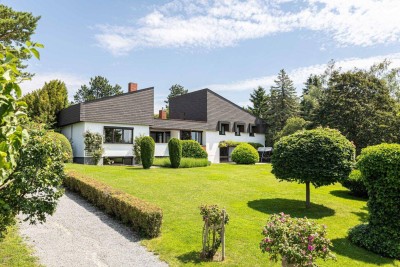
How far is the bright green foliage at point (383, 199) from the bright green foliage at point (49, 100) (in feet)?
86.0

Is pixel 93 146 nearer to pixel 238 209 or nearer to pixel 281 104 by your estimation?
pixel 238 209

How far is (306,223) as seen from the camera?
510cm

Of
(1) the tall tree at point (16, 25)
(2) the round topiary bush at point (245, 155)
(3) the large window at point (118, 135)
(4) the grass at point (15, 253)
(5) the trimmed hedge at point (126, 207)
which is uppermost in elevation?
(1) the tall tree at point (16, 25)

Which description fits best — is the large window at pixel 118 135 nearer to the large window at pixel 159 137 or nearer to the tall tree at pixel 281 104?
the large window at pixel 159 137

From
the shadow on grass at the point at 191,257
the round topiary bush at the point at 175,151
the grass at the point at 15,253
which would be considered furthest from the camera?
the round topiary bush at the point at 175,151

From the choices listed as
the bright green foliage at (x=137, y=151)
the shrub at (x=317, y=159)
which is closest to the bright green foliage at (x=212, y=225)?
the shrub at (x=317, y=159)

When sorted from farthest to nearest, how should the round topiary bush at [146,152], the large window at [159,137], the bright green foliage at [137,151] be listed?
the large window at [159,137], the bright green foliage at [137,151], the round topiary bush at [146,152]

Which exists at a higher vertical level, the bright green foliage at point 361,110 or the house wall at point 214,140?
the bright green foliage at point 361,110

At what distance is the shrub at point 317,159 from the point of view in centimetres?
1034

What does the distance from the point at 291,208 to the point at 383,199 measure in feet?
14.1

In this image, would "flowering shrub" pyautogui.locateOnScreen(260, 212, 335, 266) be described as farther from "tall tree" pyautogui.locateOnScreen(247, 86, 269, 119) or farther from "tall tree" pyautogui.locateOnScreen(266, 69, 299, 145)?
"tall tree" pyautogui.locateOnScreen(247, 86, 269, 119)

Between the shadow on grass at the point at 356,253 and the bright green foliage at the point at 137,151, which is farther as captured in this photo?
the bright green foliage at the point at 137,151

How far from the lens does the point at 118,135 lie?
2661 cm

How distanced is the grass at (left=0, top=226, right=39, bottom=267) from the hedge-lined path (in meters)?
0.21
